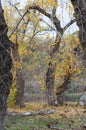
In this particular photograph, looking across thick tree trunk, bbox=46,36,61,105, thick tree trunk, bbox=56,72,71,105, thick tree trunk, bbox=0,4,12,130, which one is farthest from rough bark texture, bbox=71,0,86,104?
thick tree trunk, bbox=56,72,71,105

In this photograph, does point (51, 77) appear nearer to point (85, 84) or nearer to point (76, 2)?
point (85, 84)

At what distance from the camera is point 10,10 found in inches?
799

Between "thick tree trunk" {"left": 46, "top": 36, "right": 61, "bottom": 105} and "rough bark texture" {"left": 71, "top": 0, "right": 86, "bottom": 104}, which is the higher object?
"rough bark texture" {"left": 71, "top": 0, "right": 86, "bottom": 104}

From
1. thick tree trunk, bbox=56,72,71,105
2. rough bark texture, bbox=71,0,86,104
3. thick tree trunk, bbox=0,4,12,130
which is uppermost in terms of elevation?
rough bark texture, bbox=71,0,86,104

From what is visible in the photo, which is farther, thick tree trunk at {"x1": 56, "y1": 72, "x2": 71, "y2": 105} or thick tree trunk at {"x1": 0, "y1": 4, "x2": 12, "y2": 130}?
thick tree trunk at {"x1": 56, "y1": 72, "x2": 71, "y2": 105}

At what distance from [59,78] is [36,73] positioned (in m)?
1.34

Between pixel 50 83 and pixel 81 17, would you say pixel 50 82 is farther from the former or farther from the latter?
pixel 81 17

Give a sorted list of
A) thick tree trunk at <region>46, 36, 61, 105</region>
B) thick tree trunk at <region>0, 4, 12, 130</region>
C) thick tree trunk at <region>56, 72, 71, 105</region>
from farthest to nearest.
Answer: thick tree trunk at <region>56, 72, 71, 105</region> → thick tree trunk at <region>46, 36, 61, 105</region> → thick tree trunk at <region>0, 4, 12, 130</region>

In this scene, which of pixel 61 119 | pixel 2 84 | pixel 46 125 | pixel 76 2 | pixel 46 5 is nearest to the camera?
pixel 76 2

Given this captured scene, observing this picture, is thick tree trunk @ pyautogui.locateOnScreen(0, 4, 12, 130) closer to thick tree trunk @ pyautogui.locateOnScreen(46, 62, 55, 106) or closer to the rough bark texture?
the rough bark texture

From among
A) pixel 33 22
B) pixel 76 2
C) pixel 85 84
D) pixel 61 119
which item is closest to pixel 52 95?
pixel 33 22

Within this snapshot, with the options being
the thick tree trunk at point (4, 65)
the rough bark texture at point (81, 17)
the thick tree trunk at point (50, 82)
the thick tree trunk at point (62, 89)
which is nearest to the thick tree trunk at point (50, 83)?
the thick tree trunk at point (50, 82)

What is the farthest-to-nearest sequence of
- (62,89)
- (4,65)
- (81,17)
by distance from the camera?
(62,89) < (4,65) < (81,17)

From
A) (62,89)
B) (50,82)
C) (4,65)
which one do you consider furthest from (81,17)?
(62,89)
